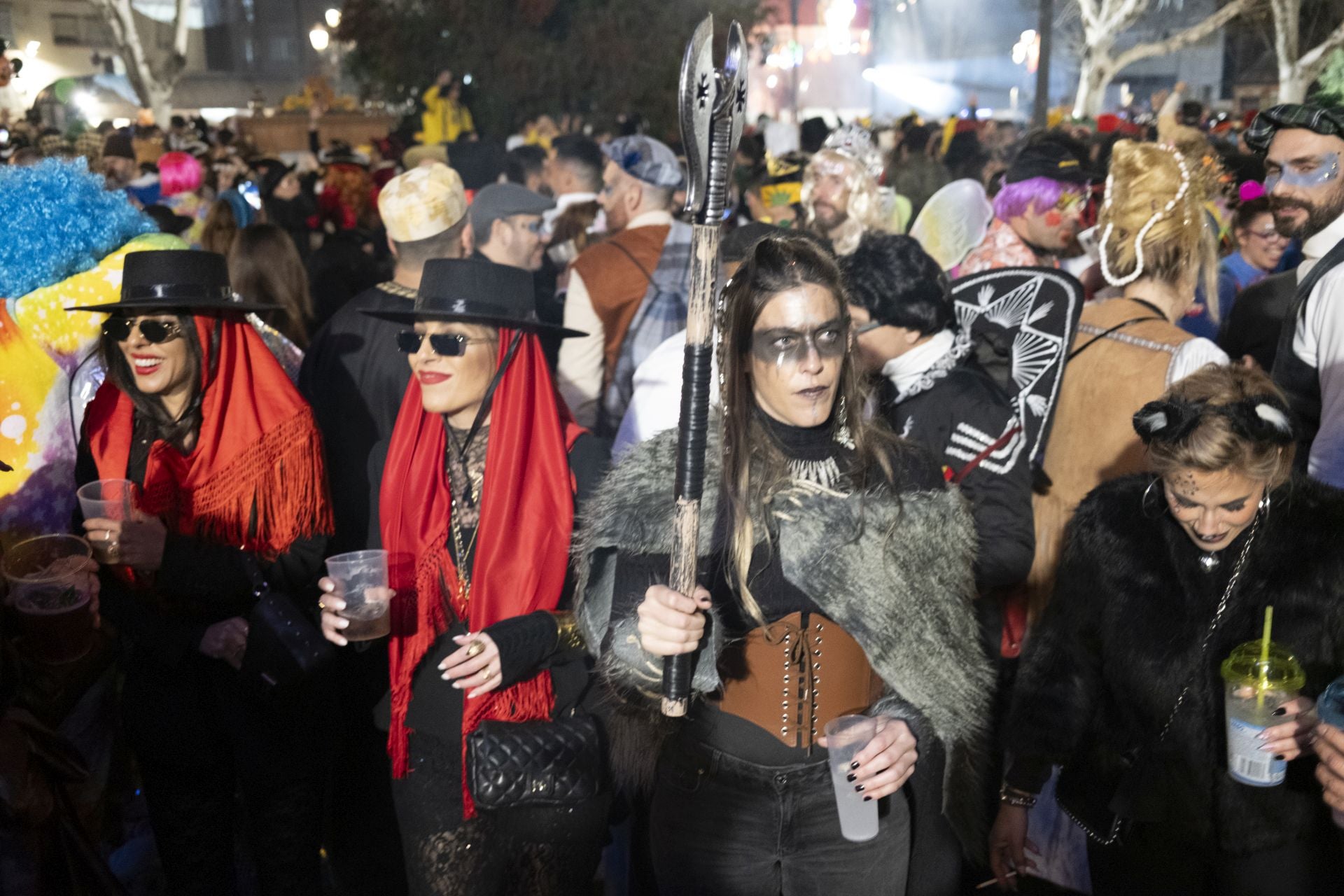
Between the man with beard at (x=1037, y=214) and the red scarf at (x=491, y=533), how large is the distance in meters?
3.20

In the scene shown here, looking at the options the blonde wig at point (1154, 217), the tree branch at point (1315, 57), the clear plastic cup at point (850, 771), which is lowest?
the clear plastic cup at point (850, 771)

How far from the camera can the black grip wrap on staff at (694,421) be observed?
2.12 m

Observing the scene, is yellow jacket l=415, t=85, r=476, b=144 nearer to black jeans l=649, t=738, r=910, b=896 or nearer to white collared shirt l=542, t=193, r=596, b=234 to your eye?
white collared shirt l=542, t=193, r=596, b=234

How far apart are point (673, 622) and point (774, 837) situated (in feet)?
2.18

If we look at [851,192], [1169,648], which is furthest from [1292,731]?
[851,192]

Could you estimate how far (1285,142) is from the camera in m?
3.93

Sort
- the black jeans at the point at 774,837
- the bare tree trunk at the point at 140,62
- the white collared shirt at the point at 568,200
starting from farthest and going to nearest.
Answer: the bare tree trunk at the point at 140,62, the white collared shirt at the point at 568,200, the black jeans at the point at 774,837

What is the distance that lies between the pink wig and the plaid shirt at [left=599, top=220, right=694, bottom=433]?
20.5 feet

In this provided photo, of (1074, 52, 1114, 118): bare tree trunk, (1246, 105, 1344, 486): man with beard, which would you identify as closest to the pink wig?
(1246, 105, 1344, 486): man with beard

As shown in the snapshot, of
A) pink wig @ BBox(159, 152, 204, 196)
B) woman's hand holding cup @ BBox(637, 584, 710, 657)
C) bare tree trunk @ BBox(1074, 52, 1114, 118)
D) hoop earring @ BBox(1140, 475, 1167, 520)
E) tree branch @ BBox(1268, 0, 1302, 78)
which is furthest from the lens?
bare tree trunk @ BBox(1074, 52, 1114, 118)

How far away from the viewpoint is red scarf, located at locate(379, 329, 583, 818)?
9.78 ft

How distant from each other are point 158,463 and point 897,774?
2261 mm

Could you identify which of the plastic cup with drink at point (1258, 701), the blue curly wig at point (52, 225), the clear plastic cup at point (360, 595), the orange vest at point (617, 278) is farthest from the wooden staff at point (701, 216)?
the orange vest at point (617, 278)

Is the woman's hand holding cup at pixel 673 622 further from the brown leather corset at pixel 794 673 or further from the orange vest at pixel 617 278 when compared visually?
the orange vest at pixel 617 278
